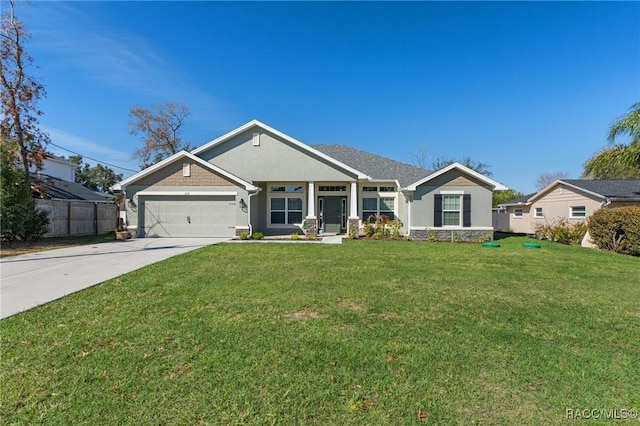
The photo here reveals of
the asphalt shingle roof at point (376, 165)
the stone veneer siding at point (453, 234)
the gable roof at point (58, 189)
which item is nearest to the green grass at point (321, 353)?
the stone veneer siding at point (453, 234)

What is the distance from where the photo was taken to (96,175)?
49.5m

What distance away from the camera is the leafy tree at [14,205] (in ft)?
42.5

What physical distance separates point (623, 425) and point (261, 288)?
523 cm

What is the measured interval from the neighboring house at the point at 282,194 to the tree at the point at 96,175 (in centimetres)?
3922

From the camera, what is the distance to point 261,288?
6359 mm

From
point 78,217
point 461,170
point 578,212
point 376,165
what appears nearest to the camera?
point 461,170

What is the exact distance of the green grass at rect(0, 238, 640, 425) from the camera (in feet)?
9.04

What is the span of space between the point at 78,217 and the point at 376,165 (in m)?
18.5

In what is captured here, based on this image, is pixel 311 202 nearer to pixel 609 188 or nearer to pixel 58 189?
pixel 58 189

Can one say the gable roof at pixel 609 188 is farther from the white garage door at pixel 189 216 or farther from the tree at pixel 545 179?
the tree at pixel 545 179

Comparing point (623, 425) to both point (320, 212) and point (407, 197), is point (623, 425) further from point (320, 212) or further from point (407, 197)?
point (320, 212)
